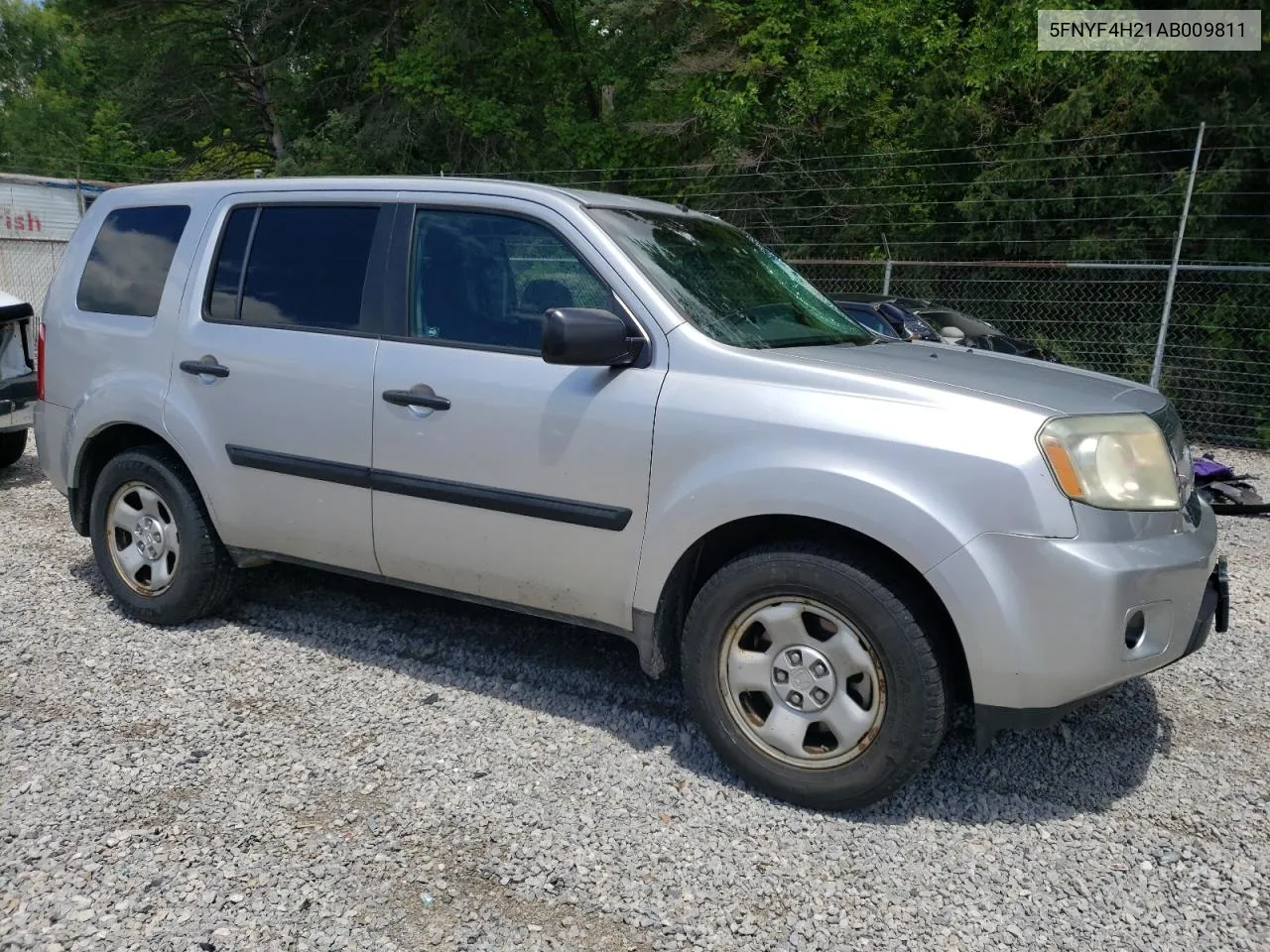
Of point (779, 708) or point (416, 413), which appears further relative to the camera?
point (416, 413)

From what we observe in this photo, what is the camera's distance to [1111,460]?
9.70ft

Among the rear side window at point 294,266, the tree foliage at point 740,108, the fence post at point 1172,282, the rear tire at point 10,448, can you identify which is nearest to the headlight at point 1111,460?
the rear side window at point 294,266

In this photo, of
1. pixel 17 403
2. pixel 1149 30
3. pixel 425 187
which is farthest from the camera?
pixel 1149 30

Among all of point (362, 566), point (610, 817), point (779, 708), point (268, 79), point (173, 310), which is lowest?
point (610, 817)

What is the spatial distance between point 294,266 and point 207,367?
1.85ft

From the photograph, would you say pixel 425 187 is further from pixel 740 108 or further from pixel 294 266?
pixel 740 108

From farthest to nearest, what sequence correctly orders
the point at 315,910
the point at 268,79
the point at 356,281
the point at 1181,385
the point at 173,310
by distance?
the point at 268,79, the point at 1181,385, the point at 173,310, the point at 356,281, the point at 315,910

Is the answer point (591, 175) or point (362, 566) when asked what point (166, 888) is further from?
point (591, 175)

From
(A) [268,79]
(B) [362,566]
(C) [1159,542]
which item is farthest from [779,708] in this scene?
(A) [268,79]

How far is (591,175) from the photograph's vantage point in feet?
64.2

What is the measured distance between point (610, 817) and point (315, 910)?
0.91 metres

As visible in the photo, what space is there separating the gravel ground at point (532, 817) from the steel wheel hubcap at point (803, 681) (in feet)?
0.75

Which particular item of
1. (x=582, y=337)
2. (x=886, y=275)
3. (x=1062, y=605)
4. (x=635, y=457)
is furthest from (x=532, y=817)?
(x=886, y=275)

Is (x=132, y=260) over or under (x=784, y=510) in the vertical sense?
over
